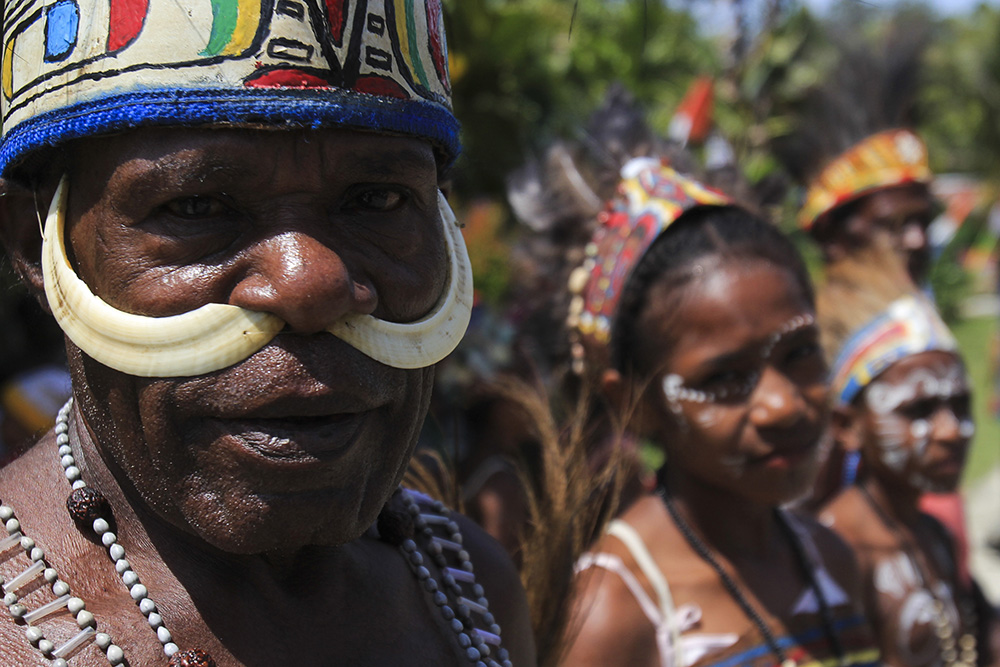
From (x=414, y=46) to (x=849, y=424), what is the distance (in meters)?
3.08

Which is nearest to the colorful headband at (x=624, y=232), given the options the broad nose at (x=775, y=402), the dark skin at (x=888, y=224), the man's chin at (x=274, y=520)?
the broad nose at (x=775, y=402)

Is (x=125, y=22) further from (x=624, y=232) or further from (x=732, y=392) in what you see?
(x=624, y=232)

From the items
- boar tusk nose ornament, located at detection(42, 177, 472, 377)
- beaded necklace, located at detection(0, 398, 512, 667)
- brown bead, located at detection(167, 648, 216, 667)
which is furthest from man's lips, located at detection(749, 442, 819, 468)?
brown bead, located at detection(167, 648, 216, 667)

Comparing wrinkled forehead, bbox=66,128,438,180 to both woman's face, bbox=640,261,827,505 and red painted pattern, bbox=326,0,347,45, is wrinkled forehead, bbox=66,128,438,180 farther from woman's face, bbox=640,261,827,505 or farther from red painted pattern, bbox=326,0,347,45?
woman's face, bbox=640,261,827,505

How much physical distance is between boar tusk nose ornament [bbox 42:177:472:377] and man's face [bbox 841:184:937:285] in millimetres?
4545

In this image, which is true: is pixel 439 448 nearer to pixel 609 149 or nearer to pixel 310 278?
pixel 310 278

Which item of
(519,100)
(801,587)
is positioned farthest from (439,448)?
(519,100)

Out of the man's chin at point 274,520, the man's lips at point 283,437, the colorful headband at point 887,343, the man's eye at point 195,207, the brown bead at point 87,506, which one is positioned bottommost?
the colorful headband at point 887,343

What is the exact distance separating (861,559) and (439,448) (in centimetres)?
203

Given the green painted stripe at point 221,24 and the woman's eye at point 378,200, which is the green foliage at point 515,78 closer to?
the woman's eye at point 378,200

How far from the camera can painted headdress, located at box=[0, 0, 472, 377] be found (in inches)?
49.4

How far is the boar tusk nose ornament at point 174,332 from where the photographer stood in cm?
125

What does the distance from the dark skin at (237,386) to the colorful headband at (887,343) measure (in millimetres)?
2944

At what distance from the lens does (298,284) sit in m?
1.24
